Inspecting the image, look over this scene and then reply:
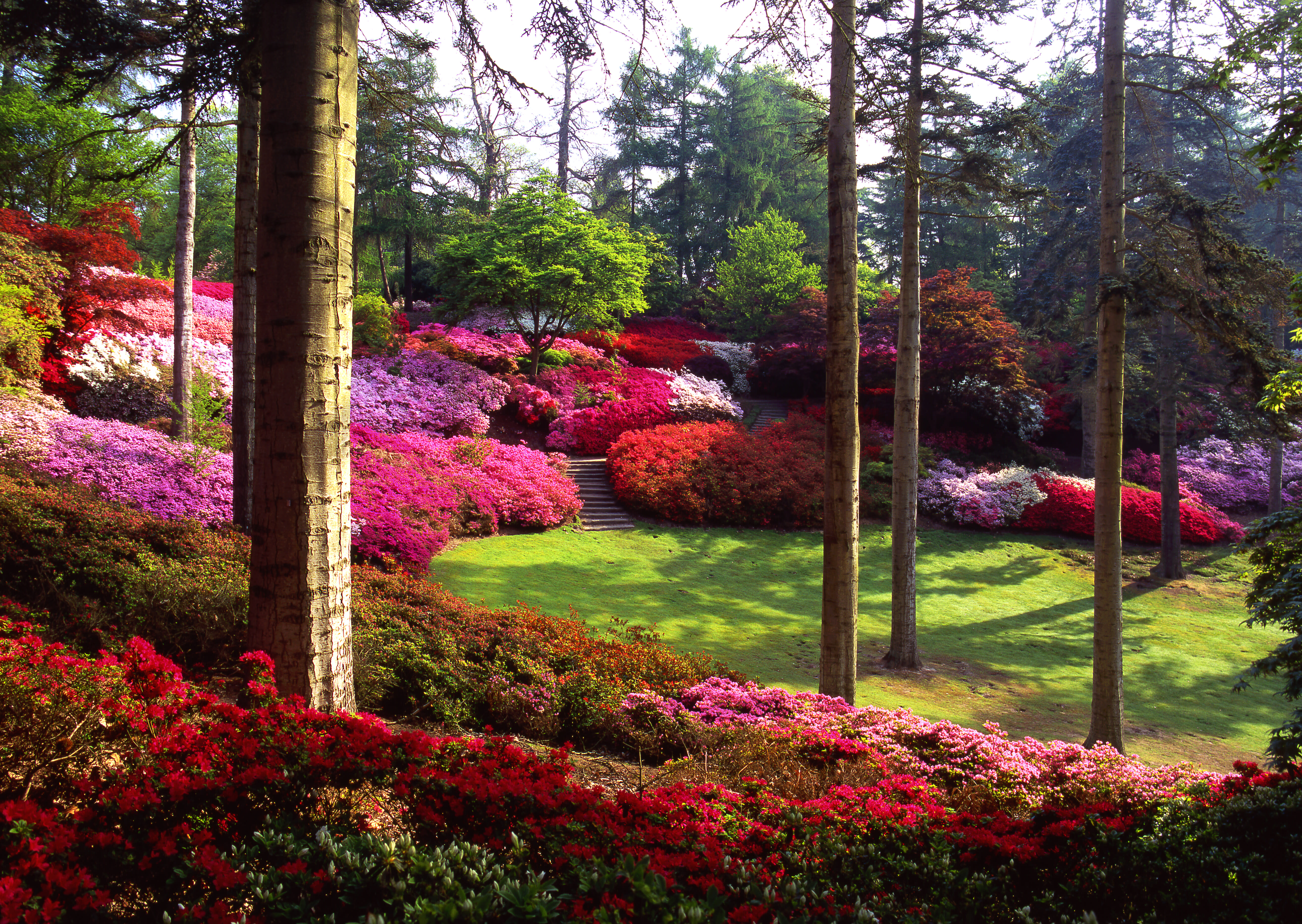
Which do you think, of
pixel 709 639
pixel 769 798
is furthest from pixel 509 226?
pixel 769 798

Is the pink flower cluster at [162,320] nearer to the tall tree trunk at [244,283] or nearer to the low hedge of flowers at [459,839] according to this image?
the tall tree trunk at [244,283]

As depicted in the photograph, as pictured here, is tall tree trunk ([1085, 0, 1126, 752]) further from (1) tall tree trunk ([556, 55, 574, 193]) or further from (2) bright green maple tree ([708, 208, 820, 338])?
(2) bright green maple tree ([708, 208, 820, 338])

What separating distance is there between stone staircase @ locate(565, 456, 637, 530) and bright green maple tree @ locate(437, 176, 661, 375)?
14.3 ft

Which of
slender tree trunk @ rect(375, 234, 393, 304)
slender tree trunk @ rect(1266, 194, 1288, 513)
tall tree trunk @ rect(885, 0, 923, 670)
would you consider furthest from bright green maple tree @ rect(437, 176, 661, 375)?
slender tree trunk @ rect(1266, 194, 1288, 513)

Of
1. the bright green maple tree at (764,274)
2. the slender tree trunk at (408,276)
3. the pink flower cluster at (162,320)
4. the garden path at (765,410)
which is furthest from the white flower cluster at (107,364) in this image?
the bright green maple tree at (764,274)

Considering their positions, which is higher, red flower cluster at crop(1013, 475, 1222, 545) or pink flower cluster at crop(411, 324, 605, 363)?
pink flower cluster at crop(411, 324, 605, 363)

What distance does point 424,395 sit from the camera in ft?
53.8

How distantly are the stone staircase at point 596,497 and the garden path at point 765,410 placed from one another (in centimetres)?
549

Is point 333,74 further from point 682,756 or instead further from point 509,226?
point 509,226

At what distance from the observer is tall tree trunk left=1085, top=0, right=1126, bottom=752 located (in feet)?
21.8

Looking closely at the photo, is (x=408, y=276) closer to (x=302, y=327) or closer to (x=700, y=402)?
(x=700, y=402)

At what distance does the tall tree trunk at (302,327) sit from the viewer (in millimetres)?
2773

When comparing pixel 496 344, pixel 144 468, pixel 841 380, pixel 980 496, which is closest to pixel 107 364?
pixel 144 468

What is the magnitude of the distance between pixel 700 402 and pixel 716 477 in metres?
4.75
